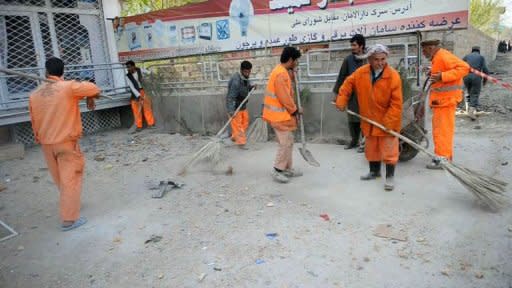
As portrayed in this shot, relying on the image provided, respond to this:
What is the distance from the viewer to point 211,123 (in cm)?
766

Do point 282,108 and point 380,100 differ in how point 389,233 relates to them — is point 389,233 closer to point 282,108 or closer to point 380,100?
point 380,100

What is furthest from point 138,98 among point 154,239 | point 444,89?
point 444,89

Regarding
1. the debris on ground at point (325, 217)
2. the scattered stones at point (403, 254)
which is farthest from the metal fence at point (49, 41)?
the scattered stones at point (403, 254)

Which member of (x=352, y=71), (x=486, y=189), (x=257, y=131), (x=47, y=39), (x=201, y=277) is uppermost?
(x=47, y=39)

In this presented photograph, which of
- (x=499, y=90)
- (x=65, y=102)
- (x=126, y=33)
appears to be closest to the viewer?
(x=65, y=102)

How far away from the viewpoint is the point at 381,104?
3.90m

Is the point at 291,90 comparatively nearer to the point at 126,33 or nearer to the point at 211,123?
the point at 211,123

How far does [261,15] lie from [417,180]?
480 centimetres

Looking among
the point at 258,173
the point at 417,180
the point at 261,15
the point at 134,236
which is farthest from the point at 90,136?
the point at 417,180

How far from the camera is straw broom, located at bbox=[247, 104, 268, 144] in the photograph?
6.66 metres

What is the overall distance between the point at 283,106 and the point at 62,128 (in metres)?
2.28

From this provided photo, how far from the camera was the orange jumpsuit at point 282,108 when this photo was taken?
13.9ft

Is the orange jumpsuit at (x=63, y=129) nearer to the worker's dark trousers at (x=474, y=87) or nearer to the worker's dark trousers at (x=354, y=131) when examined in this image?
the worker's dark trousers at (x=354, y=131)

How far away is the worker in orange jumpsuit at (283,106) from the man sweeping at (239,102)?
182 centimetres
